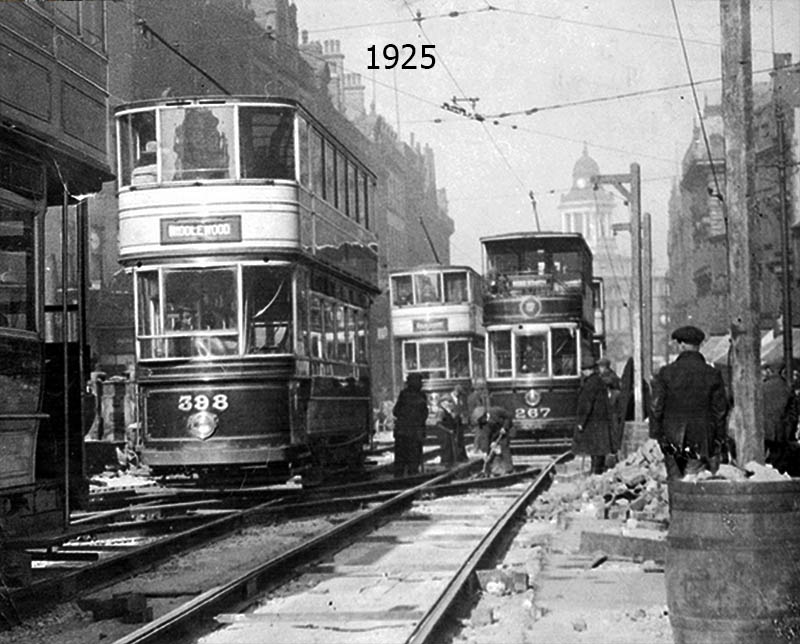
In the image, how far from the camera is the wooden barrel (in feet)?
19.5

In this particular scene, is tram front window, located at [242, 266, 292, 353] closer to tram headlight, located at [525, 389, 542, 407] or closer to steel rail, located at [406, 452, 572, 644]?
steel rail, located at [406, 452, 572, 644]

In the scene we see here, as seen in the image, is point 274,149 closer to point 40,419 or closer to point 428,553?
point 428,553

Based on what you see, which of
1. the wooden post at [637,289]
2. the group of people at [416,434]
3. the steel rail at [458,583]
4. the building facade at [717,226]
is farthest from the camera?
the building facade at [717,226]

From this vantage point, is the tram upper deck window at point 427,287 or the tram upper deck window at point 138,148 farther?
the tram upper deck window at point 427,287

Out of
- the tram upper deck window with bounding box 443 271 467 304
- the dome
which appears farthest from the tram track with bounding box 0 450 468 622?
the dome

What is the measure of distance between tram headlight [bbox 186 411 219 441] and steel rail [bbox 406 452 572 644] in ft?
10.4

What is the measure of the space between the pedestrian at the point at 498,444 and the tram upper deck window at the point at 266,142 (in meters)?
5.83

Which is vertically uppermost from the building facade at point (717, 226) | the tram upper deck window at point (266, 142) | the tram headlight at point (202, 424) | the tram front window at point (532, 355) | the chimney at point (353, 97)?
the chimney at point (353, 97)

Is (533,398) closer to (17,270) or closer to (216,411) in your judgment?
(216,411)

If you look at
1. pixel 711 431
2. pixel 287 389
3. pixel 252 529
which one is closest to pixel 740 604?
pixel 711 431

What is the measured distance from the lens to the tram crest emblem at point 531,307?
87.0ft

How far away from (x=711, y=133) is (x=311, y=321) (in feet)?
203

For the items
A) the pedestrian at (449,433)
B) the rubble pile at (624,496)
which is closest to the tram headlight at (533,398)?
the pedestrian at (449,433)

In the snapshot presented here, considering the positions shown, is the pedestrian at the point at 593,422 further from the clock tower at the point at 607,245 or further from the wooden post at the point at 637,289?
the clock tower at the point at 607,245
